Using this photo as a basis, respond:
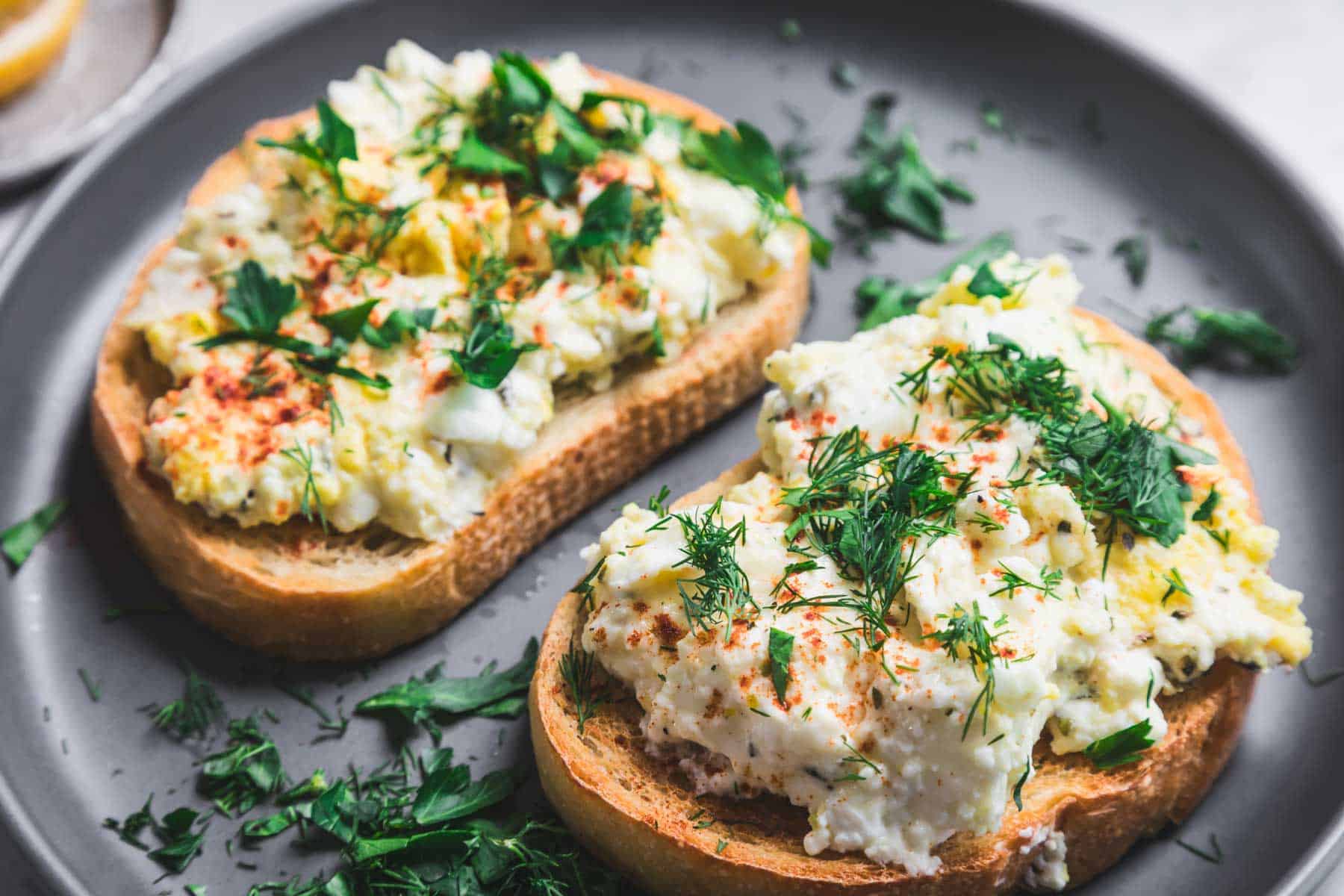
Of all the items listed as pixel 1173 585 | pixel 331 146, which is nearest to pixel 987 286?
pixel 1173 585

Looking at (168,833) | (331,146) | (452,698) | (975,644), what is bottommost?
(168,833)

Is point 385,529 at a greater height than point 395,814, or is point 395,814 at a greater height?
point 385,529

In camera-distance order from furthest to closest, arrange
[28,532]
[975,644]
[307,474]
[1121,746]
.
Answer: [28,532]
[307,474]
[1121,746]
[975,644]

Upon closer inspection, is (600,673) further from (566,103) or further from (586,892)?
(566,103)

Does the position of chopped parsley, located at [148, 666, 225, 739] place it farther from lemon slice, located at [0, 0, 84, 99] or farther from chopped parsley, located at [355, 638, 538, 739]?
Result: lemon slice, located at [0, 0, 84, 99]

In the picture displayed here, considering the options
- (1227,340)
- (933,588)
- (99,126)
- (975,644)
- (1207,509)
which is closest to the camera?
(975,644)

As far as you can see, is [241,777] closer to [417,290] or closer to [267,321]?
[267,321]
